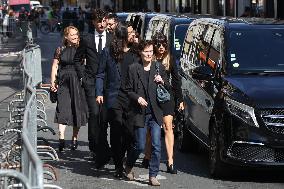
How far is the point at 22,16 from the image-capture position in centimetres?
5969

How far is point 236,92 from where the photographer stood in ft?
31.2

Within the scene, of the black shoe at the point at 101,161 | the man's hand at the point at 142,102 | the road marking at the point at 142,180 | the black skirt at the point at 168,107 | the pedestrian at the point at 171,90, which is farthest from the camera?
the black shoe at the point at 101,161

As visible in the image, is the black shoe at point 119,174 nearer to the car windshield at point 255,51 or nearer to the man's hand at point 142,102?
the man's hand at point 142,102

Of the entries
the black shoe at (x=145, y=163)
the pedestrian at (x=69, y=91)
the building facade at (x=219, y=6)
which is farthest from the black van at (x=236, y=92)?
the building facade at (x=219, y=6)

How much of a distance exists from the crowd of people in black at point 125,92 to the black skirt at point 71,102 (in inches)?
8.3

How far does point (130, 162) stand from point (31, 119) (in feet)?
5.96

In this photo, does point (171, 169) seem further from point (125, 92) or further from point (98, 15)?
point (98, 15)

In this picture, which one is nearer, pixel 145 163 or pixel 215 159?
pixel 215 159

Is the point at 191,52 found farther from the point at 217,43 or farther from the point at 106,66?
the point at 106,66

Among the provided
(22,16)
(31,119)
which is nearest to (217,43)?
(31,119)

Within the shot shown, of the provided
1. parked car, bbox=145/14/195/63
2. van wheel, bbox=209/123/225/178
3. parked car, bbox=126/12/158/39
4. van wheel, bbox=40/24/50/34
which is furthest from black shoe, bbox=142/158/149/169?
van wheel, bbox=40/24/50/34

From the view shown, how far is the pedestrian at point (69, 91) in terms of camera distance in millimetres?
11781

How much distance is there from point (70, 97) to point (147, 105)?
8.66 feet

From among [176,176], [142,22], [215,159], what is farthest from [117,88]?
[142,22]
